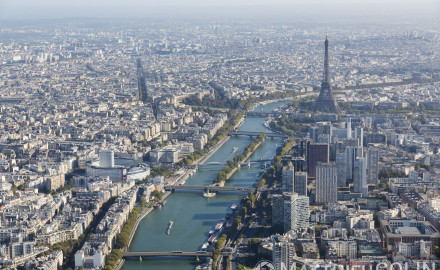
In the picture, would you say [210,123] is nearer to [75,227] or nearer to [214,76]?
[75,227]

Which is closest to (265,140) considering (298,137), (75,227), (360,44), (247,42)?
(298,137)

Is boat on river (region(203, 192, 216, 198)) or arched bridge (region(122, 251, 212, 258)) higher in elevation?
arched bridge (region(122, 251, 212, 258))

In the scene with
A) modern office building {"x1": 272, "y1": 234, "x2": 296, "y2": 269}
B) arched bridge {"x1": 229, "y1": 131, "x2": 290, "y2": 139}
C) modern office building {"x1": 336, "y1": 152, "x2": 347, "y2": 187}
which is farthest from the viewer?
arched bridge {"x1": 229, "y1": 131, "x2": 290, "y2": 139}

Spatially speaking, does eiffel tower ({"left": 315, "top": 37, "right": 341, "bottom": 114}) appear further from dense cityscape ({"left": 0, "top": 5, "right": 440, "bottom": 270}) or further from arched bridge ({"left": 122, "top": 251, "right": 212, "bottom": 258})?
arched bridge ({"left": 122, "top": 251, "right": 212, "bottom": 258})

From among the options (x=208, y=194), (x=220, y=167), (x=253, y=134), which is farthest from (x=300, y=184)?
(x=253, y=134)

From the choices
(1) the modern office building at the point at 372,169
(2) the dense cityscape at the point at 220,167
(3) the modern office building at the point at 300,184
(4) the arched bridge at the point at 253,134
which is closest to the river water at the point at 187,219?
(2) the dense cityscape at the point at 220,167

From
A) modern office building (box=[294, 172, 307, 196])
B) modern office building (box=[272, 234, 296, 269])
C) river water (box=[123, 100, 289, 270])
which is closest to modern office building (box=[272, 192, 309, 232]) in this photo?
river water (box=[123, 100, 289, 270])

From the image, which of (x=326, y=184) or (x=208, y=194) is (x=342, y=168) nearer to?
(x=326, y=184)
